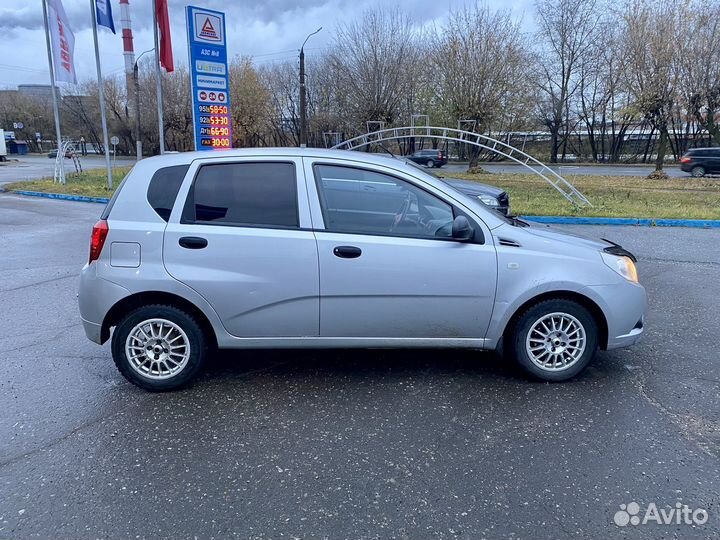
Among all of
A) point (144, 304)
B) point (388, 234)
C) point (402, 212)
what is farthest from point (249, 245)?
point (402, 212)

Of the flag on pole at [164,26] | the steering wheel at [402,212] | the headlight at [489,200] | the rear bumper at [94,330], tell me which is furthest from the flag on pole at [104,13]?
the steering wheel at [402,212]

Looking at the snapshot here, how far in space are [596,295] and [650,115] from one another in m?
24.1

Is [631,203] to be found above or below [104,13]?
below

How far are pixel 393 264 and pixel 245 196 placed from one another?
1214 millimetres

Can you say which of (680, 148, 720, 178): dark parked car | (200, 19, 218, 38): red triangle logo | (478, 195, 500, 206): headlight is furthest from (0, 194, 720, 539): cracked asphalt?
(680, 148, 720, 178): dark parked car

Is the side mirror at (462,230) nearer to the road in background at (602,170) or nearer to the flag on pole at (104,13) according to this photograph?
the flag on pole at (104,13)

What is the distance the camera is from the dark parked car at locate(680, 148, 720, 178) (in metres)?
26.5

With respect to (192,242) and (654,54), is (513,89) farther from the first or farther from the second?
(192,242)

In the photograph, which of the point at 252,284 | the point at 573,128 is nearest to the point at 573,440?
the point at 252,284

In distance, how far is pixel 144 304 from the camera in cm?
378

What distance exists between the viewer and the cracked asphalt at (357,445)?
8.45 feet

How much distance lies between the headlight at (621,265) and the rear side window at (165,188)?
325 cm

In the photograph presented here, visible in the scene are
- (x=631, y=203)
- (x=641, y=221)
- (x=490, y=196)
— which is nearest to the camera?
(x=490, y=196)

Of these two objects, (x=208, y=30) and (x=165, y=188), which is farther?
(x=208, y=30)
